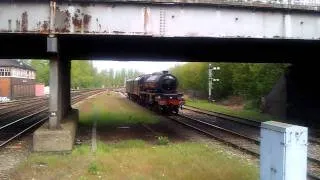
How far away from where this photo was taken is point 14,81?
71.1 metres

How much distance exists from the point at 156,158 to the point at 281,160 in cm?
722

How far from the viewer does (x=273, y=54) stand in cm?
2717

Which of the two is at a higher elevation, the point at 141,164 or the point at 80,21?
the point at 80,21

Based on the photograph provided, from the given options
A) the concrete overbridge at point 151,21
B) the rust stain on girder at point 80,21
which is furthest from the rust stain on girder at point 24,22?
the rust stain on girder at point 80,21

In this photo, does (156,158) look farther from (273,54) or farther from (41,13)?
(273,54)

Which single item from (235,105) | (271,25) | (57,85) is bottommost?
(235,105)

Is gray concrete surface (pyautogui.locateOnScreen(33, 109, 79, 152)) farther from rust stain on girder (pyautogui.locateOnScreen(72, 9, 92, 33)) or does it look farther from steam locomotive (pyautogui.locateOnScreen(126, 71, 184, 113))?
steam locomotive (pyautogui.locateOnScreen(126, 71, 184, 113))

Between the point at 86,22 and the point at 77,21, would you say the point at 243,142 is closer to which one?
the point at 86,22

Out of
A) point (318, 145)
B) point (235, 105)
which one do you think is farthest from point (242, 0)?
point (235, 105)

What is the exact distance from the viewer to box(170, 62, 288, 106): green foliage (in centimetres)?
4216

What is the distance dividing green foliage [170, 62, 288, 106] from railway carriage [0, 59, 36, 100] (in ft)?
79.0

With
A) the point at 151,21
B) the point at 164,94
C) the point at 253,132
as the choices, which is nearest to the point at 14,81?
the point at 164,94

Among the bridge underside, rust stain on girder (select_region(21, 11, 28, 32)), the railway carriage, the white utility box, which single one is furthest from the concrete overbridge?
the railway carriage

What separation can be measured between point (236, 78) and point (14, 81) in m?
34.6
